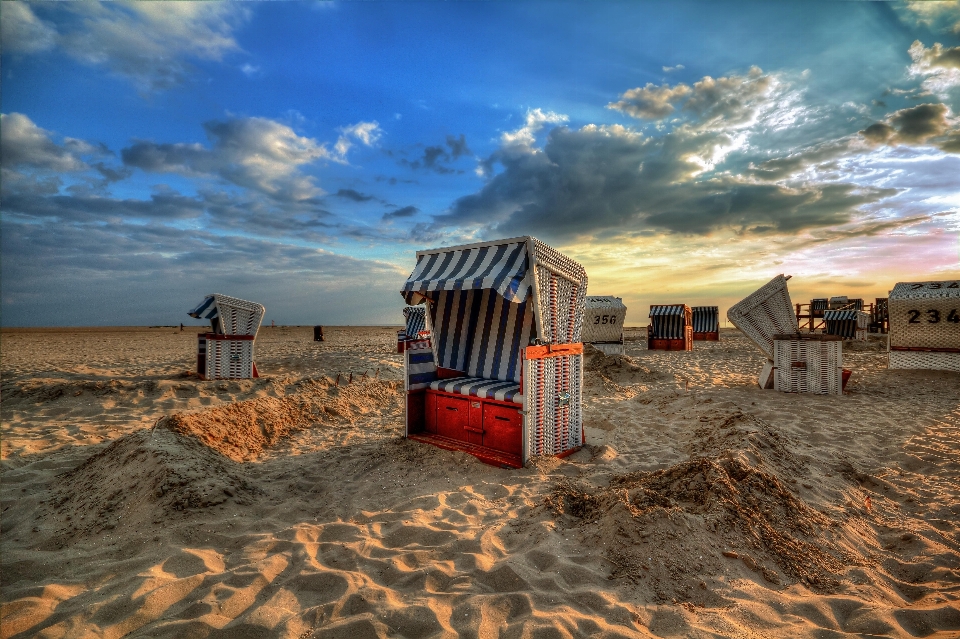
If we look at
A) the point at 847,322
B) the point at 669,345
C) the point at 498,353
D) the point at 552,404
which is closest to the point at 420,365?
the point at 498,353

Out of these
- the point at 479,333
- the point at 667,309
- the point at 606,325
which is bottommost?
the point at 479,333

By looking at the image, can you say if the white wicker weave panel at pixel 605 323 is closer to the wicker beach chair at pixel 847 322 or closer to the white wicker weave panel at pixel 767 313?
the white wicker weave panel at pixel 767 313

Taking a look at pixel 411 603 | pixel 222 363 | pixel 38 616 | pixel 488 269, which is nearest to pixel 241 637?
pixel 411 603

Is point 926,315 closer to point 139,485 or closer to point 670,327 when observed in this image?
point 670,327

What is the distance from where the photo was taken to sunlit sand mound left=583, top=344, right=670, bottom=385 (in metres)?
14.1

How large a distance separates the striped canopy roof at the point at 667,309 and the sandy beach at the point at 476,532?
48.4ft

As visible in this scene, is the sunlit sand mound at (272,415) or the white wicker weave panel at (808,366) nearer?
the sunlit sand mound at (272,415)

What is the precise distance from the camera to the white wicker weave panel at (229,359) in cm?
1277

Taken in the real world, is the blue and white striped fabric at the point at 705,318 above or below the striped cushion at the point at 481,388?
above

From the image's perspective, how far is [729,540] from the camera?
4.00 m

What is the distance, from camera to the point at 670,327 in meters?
23.6

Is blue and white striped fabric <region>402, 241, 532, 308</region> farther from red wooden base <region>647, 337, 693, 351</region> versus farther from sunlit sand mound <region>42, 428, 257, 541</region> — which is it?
red wooden base <region>647, 337, 693, 351</region>

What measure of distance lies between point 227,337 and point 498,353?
9.11 m

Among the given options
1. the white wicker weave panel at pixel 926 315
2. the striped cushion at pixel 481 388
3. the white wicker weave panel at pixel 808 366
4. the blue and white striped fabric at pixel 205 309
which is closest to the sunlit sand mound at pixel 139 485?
the striped cushion at pixel 481 388
